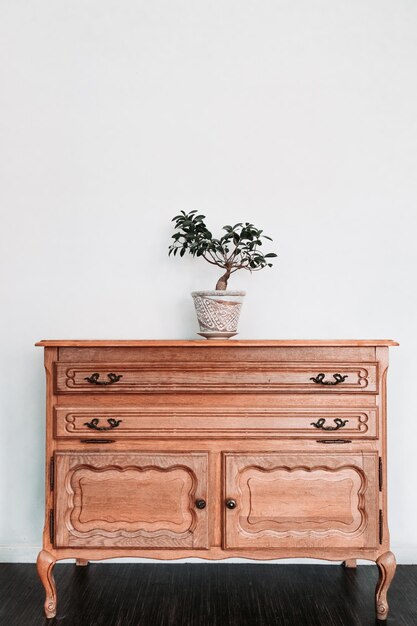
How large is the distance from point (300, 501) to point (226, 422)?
1.26 ft

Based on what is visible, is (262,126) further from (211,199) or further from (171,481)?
(171,481)

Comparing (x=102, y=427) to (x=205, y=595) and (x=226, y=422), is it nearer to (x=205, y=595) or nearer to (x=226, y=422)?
(x=226, y=422)

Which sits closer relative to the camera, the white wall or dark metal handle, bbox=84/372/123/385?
dark metal handle, bbox=84/372/123/385

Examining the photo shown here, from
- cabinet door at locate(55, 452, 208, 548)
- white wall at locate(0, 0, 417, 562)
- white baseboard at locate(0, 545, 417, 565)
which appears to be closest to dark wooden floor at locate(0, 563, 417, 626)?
white baseboard at locate(0, 545, 417, 565)

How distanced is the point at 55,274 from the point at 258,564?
5.27 ft

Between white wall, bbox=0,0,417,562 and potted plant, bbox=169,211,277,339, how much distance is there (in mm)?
88

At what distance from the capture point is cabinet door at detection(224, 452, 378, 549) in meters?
2.03

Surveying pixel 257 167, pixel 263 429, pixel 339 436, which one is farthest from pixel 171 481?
pixel 257 167

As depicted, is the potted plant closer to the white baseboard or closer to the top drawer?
the top drawer

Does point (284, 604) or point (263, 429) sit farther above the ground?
point (263, 429)

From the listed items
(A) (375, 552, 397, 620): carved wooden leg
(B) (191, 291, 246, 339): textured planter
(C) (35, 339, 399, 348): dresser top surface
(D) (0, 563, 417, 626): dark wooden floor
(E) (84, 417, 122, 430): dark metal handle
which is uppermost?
(B) (191, 291, 246, 339): textured planter

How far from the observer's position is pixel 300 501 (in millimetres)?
2033

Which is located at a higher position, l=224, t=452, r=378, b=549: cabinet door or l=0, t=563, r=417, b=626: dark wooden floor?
l=224, t=452, r=378, b=549: cabinet door

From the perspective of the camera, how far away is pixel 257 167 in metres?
2.63
